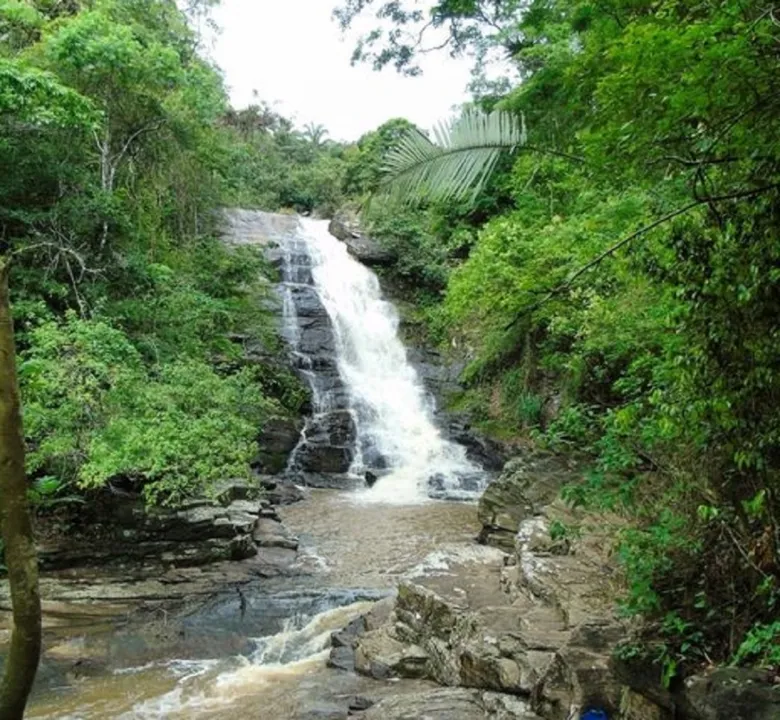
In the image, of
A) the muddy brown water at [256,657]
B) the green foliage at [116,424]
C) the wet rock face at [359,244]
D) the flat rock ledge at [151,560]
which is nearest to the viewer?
the muddy brown water at [256,657]

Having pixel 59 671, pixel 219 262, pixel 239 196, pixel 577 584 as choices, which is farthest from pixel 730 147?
pixel 239 196

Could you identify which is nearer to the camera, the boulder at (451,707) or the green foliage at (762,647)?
the green foliage at (762,647)

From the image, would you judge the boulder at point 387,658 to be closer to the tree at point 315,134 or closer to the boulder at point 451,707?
the boulder at point 451,707

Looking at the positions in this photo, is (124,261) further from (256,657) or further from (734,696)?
(734,696)

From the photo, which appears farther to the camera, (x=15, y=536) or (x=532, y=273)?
(x=532, y=273)

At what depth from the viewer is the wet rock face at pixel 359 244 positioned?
2258 cm

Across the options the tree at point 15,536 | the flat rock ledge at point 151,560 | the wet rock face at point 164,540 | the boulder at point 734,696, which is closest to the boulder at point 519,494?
the flat rock ledge at point 151,560

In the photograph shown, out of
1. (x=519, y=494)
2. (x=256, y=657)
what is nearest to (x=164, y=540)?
(x=256, y=657)

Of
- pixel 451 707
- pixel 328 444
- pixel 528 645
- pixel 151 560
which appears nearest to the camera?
pixel 451 707

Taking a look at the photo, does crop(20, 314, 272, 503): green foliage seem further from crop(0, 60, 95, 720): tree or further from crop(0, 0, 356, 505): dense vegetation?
crop(0, 60, 95, 720): tree

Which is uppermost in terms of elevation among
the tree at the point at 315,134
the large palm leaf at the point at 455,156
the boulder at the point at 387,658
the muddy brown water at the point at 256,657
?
the tree at the point at 315,134

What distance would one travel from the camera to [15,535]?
1.94 m

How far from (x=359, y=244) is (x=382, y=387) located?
7531mm

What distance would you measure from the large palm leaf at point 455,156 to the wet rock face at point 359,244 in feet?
62.8
